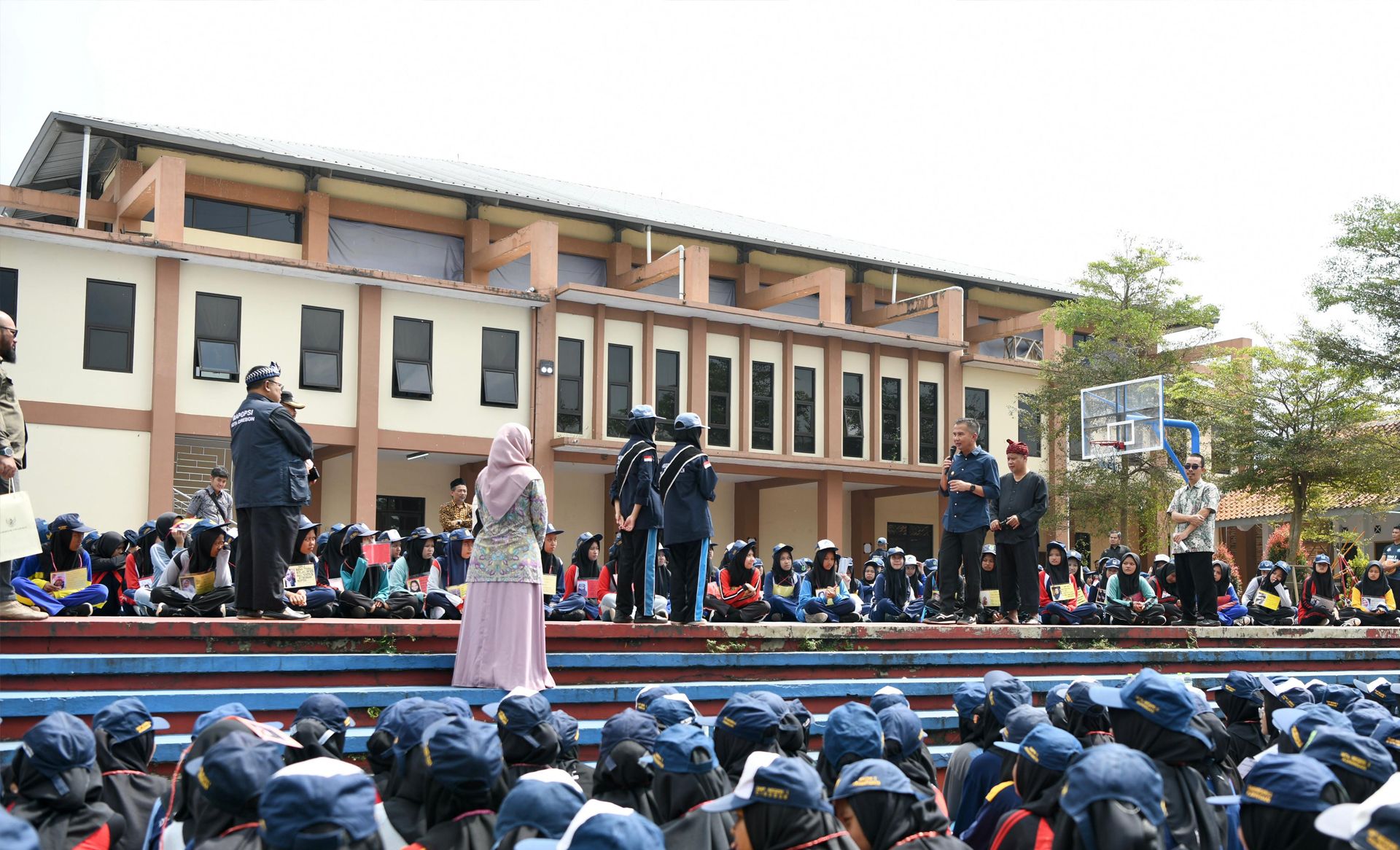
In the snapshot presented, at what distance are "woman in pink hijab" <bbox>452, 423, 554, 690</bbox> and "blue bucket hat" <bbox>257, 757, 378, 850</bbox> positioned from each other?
15.4ft

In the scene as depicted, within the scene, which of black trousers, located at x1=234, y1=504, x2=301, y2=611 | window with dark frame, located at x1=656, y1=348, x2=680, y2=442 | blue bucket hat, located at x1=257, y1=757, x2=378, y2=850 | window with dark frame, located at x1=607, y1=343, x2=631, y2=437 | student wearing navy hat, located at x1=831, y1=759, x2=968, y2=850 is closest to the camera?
blue bucket hat, located at x1=257, y1=757, x2=378, y2=850

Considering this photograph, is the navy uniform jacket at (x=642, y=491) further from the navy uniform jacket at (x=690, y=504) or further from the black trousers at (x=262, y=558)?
the black trousers at (x=262, y=558)

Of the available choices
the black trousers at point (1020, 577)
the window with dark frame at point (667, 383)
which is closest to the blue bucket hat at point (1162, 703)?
the black trousers at point (1020, 577)

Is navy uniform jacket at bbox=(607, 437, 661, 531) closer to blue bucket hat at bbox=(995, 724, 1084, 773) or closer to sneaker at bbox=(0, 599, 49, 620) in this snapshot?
sneaker at bbox=(0, 599, 49, 620)

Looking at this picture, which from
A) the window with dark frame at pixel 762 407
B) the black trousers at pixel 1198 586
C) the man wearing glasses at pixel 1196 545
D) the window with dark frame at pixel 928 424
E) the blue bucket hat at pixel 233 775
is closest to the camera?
the blue bucket hat at pixel 233 775

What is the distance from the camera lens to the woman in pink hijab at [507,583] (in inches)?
326

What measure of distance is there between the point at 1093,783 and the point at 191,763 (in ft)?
9.72

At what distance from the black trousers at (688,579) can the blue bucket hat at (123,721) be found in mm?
5472

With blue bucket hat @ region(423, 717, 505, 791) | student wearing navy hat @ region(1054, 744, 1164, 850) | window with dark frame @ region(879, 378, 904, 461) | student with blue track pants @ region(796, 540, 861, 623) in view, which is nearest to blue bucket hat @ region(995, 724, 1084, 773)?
student wearing navy hat @ region(1054, 744, 1164, 850)

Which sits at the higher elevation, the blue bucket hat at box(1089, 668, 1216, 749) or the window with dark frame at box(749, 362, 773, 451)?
the window with dark frame at box(749, 362, 773, 451)

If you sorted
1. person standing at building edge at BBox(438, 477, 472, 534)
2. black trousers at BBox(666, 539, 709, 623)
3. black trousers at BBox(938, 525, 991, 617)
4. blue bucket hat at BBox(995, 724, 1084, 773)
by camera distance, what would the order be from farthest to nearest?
person standing at building edge at BBox(438, 477, 472, 534) → black trousers at BBox(938, 525, 991, 617) → black trousers at BBox(666, 539, 709, 623) → blue bucket hat at BBox(995, 724, 1084, 773)

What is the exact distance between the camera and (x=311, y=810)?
3.43 m

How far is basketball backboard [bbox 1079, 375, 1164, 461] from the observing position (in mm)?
26047

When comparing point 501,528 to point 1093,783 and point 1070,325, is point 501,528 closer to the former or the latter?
point 1093,783
